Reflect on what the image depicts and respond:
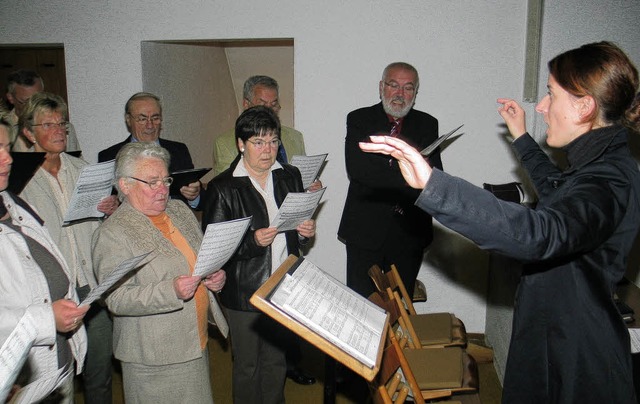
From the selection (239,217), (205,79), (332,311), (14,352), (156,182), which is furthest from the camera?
(205,79)

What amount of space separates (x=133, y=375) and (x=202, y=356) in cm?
29

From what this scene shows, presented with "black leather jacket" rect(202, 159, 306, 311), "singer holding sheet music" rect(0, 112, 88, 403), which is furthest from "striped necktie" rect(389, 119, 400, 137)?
"singer holding sheet music" rect(0, 112, 88, 403)

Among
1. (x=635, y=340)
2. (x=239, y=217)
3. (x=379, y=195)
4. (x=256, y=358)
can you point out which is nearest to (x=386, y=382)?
(x=256, y=358)

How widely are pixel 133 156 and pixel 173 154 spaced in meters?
1.34

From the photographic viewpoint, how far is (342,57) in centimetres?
398

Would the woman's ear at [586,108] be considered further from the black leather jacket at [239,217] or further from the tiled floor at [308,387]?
the tiled floor at [308,387]

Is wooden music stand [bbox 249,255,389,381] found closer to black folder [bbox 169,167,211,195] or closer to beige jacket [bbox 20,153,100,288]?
black folder [bbox 169,167,211,195]

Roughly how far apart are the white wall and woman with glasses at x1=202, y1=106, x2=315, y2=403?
4.55 feet

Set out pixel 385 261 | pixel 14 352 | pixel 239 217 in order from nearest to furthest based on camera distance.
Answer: pixel 14 352 < pixel 239 217 < pixel 385 261

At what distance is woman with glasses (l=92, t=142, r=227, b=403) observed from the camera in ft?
6.95

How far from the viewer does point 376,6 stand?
388 centimetres

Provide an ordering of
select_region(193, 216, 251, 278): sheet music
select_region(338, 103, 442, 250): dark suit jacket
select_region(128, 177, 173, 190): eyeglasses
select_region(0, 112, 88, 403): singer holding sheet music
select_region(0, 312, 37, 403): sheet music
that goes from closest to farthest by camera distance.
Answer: select_region(0, 312, 37, 403): sheet music < select_region(0, 112, 88, 403): singer holding sheet music < select_region(193, 216, 251, 278): sheet music < select_region(128, 177, 173, 190): eyeglasses < select_region(338, 103, 442, 250): dark suit jacket

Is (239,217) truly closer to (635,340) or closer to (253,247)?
(253,247)

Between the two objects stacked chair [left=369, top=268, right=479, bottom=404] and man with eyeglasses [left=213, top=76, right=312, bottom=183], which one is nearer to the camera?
stacked chair [left=369, top=268, right=479, bottom=404]
